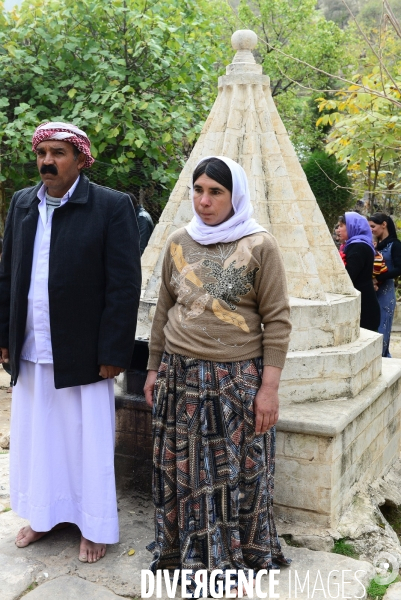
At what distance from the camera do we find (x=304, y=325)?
3527 mm

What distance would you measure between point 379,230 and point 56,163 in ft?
14.5

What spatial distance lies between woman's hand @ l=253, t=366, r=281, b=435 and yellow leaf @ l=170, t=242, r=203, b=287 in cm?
47

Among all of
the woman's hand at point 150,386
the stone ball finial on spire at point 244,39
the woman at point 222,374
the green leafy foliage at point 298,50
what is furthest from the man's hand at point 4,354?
the green leafy foliage at point 298,50

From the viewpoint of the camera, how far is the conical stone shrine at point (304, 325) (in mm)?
3270

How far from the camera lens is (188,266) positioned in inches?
106

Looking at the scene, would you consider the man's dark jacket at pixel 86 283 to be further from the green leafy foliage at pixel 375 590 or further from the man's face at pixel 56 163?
the green leafy foliage at pixel 375 590

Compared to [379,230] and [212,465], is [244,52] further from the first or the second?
[379,230]

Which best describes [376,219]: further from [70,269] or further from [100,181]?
[70,269]

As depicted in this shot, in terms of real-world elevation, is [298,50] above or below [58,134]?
above

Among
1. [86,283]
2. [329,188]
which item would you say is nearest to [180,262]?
[86,283]

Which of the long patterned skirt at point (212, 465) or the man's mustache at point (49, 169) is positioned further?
the man's mustache at point (49, 169)

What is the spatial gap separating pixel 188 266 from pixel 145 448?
1.31 m

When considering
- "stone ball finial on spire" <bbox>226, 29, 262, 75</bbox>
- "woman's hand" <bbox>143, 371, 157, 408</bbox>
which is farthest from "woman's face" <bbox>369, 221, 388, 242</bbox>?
"woman's hand" <bbox>143, 371, 157, 408</bbox>

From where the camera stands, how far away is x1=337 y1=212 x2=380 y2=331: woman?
5219 millimetres
